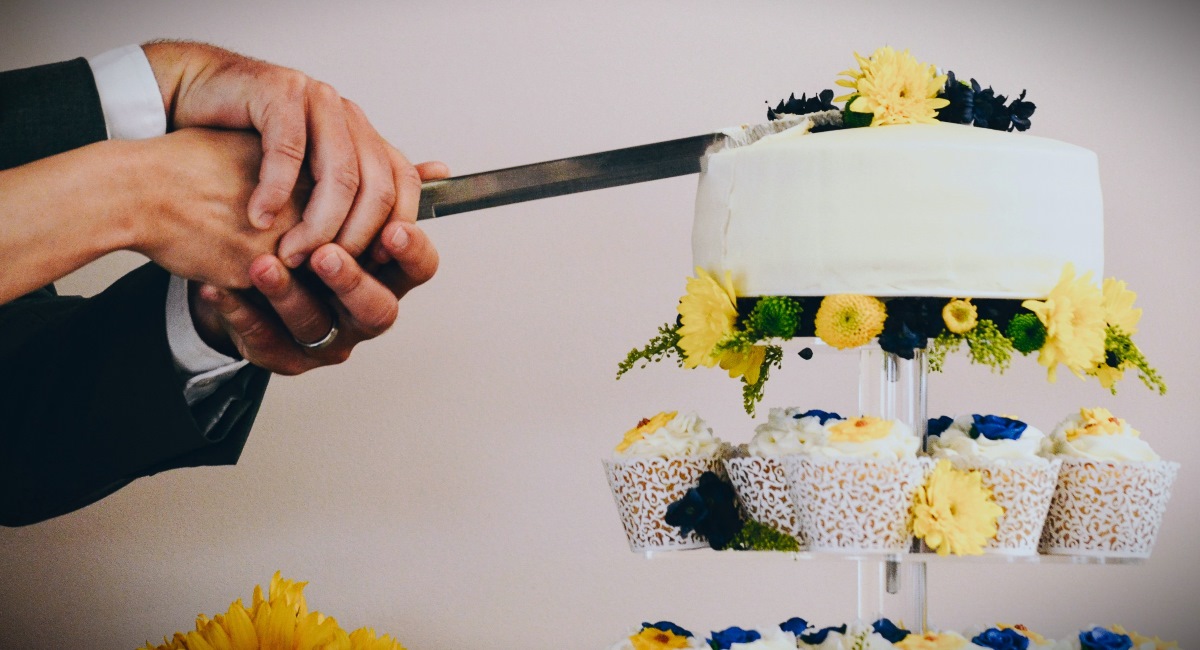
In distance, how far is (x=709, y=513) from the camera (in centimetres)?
126

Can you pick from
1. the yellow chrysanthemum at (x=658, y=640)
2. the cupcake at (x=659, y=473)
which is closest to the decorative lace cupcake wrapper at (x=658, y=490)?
the cupcake at (x=659, y=473)

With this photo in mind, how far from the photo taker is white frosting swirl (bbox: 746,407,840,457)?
3.98 feet

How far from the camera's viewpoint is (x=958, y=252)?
117cm

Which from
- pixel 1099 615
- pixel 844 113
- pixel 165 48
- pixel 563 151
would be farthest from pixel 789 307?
pixel 1099 615

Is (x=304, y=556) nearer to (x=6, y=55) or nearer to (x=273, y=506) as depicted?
(x=273, y=506)

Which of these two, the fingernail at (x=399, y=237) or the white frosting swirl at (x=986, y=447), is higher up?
the fingernail at (x=399, y=237)

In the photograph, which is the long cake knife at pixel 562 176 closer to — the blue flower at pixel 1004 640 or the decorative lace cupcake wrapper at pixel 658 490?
the decorative lace cupcake wrapper at pixel 658 490

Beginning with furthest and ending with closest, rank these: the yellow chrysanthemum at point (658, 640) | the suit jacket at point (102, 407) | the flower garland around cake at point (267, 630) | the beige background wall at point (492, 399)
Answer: the beige background wall at point (492, 399)
the suit jacket at point (102, 407)
the yellow chrysanthemum at point (658, 640)
the flower garland around cake at point (267, 630)

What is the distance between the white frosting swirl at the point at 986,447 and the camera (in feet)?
3.97

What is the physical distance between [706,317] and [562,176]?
23 centimetres

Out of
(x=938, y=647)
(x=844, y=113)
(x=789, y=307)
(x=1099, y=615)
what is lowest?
(x=1099, y=615)

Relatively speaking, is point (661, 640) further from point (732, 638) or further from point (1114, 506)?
point (1114, 506)

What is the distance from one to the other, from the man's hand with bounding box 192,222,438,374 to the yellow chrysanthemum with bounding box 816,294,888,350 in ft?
1.54

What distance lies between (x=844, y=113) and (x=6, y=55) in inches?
66.3
